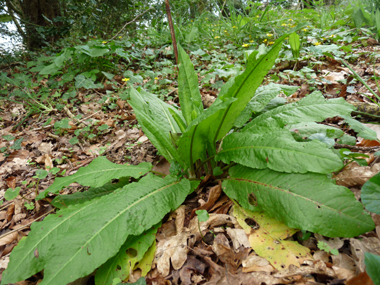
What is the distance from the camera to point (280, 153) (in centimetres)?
126

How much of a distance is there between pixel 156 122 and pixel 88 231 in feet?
3.41

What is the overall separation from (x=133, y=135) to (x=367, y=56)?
3542 millimetres

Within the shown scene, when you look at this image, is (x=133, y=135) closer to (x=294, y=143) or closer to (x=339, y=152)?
(x=294, y=143)

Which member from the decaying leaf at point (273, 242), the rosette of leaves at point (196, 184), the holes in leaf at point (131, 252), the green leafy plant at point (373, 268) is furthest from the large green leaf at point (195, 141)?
the green leafy plant at point (373, 268)

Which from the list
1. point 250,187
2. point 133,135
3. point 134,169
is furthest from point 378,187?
point 133,135

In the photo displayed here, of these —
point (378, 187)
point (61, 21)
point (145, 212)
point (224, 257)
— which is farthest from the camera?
point (61, 21)

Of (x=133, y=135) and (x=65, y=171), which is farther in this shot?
(x=133, y=135)

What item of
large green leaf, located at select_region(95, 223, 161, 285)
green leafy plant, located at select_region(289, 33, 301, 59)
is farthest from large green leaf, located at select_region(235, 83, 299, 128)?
green leafy plant, located at select_region(289, 33, 301, 59)

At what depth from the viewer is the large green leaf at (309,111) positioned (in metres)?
1.51

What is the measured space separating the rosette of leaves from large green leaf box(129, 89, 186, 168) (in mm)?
12

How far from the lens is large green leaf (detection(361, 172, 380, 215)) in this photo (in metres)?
0.92

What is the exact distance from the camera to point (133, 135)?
2.70 m

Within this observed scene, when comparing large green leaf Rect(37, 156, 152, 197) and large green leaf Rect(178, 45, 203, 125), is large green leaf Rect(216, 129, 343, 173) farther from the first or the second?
large green leaf Rect(37, 156, 152, 197)

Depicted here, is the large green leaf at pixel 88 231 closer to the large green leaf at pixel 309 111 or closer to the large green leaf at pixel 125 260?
the large green leaf at pixel 125 260
